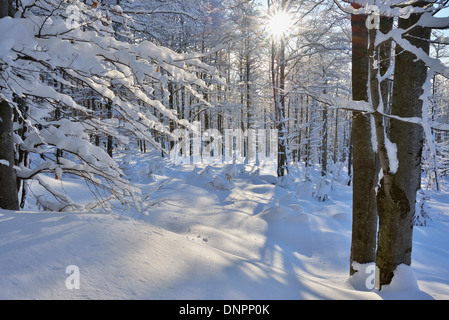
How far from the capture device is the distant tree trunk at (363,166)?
329cm

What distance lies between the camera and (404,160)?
2.58 metres

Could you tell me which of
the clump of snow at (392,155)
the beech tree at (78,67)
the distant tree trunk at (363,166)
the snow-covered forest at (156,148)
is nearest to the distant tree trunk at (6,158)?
the snow-covered forest at (156,148)

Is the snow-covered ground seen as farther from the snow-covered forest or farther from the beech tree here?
the beech tree

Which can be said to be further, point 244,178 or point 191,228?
point 244,178

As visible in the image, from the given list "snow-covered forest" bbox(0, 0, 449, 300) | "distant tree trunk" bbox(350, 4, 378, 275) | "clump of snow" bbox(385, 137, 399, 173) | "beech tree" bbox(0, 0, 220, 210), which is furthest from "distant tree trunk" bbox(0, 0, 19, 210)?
"distant tree trunk" bbox(350, 4, 378, 275)

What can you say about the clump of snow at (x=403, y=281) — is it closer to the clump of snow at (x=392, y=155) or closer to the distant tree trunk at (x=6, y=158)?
the clump of snow at (x=392, y=155)

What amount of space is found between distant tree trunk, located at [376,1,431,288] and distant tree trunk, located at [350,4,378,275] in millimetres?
577

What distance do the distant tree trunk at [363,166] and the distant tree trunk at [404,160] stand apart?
577mm

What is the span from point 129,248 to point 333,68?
18.3 m

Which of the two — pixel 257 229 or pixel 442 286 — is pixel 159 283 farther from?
pixel 257 229

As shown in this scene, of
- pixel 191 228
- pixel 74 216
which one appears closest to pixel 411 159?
pixel 74 216

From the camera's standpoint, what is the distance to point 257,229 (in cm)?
602

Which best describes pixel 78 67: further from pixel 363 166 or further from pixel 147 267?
pixel 363 166
